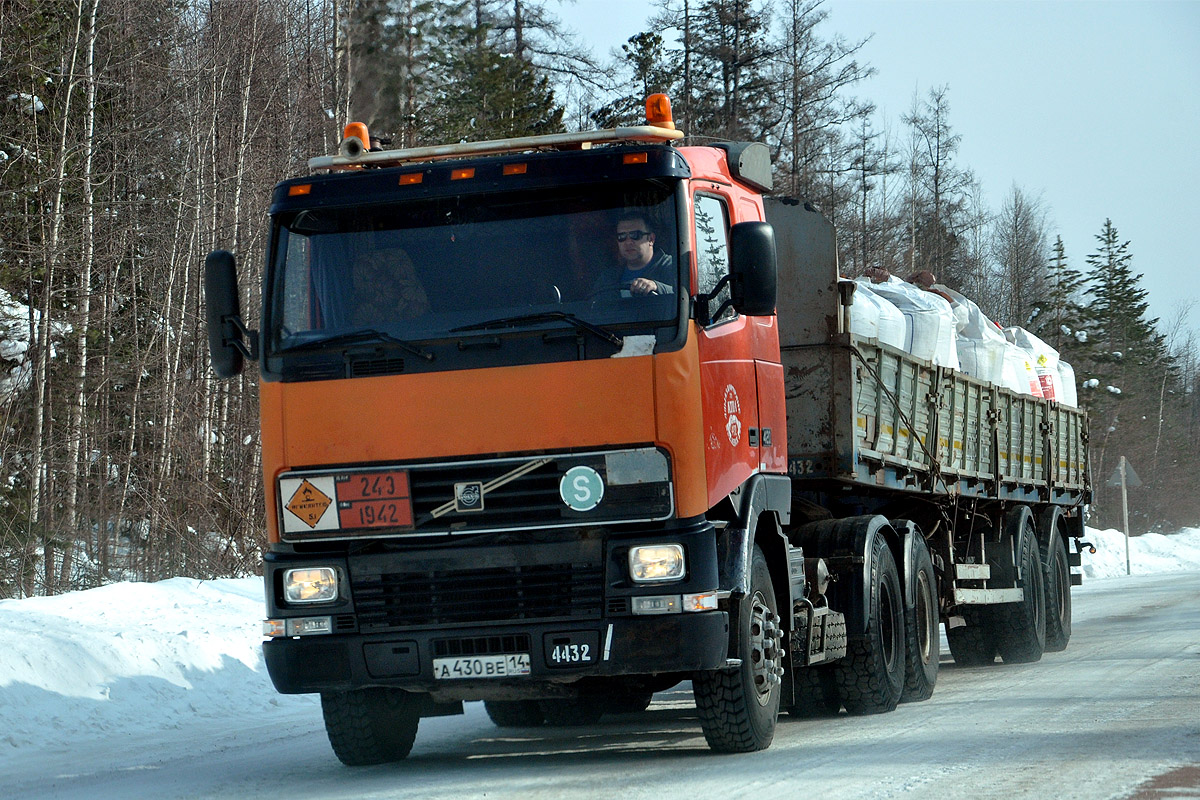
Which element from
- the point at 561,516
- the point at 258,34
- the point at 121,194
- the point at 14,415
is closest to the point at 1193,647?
the point at 561,516

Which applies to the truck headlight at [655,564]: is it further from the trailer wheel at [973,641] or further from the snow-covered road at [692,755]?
the trailer wheel at [973,641]

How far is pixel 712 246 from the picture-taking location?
6711 mm

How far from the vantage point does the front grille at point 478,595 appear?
613 centimetres

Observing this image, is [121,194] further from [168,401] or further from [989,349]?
[989,349]

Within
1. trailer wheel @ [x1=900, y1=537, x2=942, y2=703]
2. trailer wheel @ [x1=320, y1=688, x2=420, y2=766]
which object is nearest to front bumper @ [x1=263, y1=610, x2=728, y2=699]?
trailer wheel @ [x1=320, y1=688, x2=420, y2=766]

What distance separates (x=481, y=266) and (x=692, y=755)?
106 inches

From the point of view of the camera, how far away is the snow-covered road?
234 inches

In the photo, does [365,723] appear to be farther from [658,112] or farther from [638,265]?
[658,112]

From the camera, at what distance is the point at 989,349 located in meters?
12.5

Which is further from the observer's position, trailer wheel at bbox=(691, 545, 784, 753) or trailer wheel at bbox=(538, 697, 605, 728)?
trailer wheel at bbox=(538, 697, 605, 728)

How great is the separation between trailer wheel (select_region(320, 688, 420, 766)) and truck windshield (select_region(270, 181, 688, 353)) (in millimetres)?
1887

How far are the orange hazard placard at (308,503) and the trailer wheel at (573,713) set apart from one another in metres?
3.21

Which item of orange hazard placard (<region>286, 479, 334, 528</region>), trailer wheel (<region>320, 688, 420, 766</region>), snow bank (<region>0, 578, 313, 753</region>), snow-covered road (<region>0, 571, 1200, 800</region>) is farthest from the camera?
snow bank (<region>0, 578, 313, 753</region>)

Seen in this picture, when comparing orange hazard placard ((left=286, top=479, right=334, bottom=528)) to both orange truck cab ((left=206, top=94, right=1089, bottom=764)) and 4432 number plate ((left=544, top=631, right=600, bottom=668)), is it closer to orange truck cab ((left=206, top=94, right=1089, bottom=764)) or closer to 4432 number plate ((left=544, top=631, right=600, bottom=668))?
orange truck cab ((left=206, top=94, right=1089, bottom=764))
